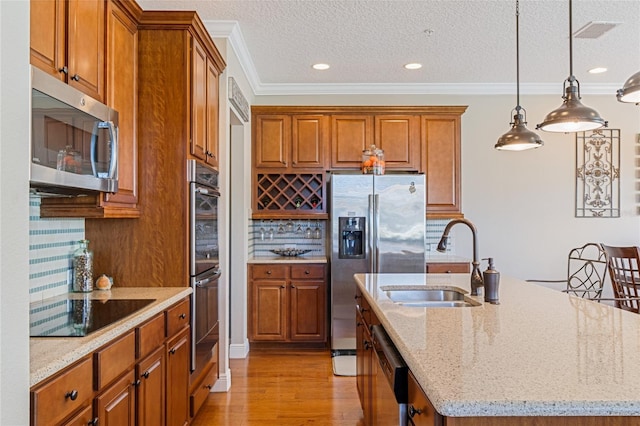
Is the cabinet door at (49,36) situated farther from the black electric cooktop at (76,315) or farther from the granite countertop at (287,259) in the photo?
the granite countertop at (287,259)

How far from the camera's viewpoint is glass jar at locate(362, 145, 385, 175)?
179 inches

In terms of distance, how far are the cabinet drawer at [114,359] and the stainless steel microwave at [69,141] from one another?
66 centimetres

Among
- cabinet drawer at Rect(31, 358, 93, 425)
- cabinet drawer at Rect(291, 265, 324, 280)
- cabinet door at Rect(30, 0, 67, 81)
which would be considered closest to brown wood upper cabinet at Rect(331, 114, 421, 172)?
cabinet drawer at Rect(291, 265, 324, 280)

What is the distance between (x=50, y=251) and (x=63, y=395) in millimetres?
1192

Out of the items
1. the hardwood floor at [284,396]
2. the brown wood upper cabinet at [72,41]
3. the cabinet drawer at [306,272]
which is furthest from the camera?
the cabinet drawer at [306,272]

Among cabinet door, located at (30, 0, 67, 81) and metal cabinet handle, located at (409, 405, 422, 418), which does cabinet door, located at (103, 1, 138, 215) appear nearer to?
cabinet door, located at (30, 0, 67, 81)

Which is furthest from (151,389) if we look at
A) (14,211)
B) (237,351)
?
(237,351)

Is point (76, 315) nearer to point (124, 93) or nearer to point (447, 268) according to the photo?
point (124, 93)

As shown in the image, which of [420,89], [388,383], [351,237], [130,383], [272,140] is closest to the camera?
[388,383]

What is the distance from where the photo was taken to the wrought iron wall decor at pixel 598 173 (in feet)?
16.5

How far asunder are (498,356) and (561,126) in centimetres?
135

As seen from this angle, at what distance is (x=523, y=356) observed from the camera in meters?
1.27

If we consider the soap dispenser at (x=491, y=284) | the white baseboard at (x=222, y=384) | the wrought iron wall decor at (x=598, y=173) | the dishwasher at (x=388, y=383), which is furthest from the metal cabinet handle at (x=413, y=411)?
the wrought iron wall decor at (x=598, y=173)

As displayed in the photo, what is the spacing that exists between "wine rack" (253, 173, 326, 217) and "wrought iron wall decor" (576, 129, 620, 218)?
2962mm
